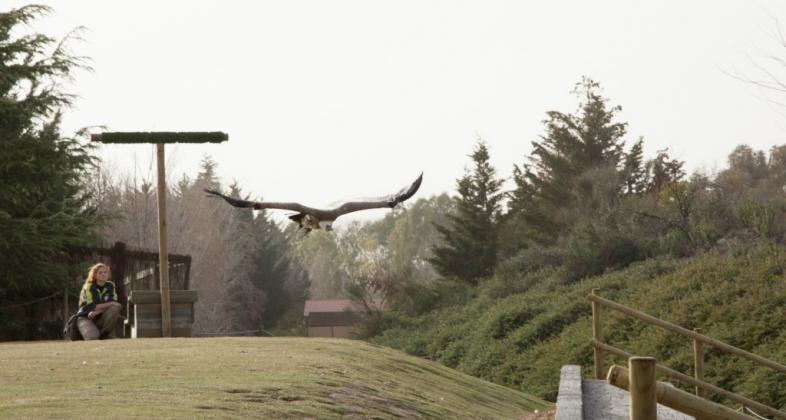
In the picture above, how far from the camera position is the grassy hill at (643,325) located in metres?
21.0

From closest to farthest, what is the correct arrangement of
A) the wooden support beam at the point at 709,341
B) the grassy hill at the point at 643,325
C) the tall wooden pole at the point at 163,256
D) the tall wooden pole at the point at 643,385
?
the tall wooden pole at the point at 643,385, the wooden support beam at the point at 709,341, the tall wooden pole at the point at 163,256, the grassy hill at the point at 643,325

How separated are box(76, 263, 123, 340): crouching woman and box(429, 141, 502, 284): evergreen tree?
26138 mm

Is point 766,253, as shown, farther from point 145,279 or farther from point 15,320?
point 15,320

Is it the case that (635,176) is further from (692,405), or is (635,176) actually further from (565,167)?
(692,405)

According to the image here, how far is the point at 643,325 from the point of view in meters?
24.2

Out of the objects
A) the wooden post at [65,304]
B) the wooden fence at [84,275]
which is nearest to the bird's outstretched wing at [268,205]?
the wooden fence at [84,275]

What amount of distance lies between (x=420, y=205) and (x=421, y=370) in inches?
3989

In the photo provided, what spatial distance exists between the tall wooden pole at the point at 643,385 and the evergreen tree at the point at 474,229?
127 feet

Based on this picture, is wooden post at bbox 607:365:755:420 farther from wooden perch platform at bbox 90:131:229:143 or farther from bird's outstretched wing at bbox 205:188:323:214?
wooden perch platform at bbox 90:131:229:143

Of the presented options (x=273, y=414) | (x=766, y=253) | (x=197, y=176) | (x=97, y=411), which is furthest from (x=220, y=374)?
(x=197, y=176)

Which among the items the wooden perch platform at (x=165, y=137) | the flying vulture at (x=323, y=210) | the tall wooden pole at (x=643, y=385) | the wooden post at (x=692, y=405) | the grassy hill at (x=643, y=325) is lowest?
the grassy hill at (x=643, y=325)

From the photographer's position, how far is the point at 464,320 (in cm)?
3422

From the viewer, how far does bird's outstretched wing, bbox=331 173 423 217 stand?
13727 millimetres

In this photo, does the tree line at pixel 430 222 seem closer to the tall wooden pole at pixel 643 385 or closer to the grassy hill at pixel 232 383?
the grassy hill at pixel 232 383
